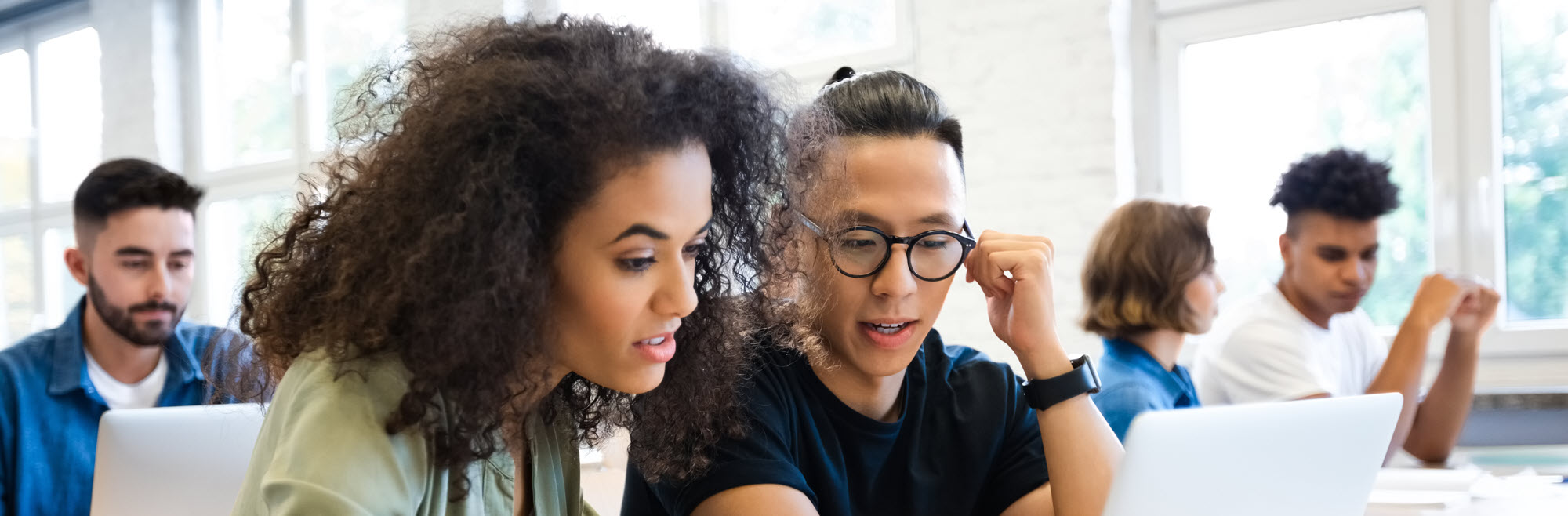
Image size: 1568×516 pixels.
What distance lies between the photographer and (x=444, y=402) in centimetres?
94

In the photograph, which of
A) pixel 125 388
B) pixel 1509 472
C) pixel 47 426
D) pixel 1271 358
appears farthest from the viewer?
pixel 1271 358

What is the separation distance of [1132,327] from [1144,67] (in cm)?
186

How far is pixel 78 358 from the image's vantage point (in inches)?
99.4

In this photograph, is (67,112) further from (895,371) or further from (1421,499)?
(1421,499)

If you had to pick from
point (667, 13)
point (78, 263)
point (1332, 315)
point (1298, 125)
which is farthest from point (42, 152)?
point (1332, 315)

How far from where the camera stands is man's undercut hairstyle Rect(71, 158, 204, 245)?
8.94ft

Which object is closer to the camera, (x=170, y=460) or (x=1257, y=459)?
(x=1257, y=459)

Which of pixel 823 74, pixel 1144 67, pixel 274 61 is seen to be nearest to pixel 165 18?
pixel 274 61

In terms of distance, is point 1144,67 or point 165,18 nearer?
point 1144,67

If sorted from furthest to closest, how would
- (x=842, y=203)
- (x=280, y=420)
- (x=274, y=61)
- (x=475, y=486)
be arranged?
(x=274, y=61)
(x=842, y=203)
(x=475, y=486)
(x=280, y=420)

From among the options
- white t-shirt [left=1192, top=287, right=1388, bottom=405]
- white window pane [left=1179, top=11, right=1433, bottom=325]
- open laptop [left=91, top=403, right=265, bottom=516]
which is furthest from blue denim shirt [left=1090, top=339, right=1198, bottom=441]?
open laptop [left=91, top=403, right=265, bottom=516]

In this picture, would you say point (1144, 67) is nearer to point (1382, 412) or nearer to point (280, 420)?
point (1382, 412)

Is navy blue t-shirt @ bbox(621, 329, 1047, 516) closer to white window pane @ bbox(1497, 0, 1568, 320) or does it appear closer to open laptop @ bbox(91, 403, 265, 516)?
open laptop @ bbox(91, 403, 265, 516)

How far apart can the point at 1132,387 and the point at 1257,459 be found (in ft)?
4.02
